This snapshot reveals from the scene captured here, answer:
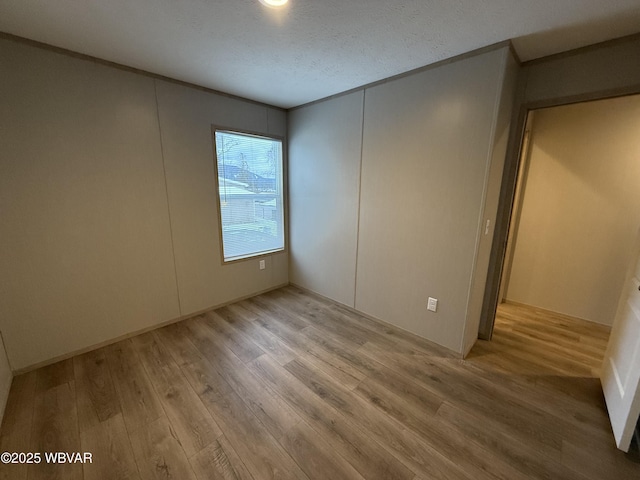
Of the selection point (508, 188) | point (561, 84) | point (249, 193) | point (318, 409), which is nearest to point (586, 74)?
point (561, 84)

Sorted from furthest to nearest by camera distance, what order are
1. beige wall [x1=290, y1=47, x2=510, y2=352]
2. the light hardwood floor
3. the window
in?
the window
beige wall [x1=290, y1=47, x2=510, y2=352]
the light hardwood floor

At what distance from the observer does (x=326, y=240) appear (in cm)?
313

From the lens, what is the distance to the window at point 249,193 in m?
2.88

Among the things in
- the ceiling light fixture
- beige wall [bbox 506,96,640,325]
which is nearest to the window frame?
the ceiling light fixture

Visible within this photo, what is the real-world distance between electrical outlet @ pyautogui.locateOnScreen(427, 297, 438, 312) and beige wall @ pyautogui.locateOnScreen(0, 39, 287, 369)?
93.1 inches

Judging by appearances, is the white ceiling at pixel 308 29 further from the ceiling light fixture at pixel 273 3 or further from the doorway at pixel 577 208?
the doorway at pixel 577 208

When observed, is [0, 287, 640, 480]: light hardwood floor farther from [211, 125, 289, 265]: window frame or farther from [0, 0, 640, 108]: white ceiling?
[0, 0, 640, 108]: white ceiling

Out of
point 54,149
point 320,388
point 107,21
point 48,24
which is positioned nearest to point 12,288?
point 54,149

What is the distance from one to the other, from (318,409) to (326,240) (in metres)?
1.84

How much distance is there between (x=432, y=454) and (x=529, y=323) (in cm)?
218

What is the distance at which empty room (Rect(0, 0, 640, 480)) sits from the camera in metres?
1.43

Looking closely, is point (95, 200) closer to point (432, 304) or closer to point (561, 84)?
point (432, 304)

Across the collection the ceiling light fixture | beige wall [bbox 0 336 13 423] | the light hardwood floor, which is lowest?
the light hardwood floor

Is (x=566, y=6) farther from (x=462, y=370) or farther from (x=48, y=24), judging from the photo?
(x=48, y=24)
